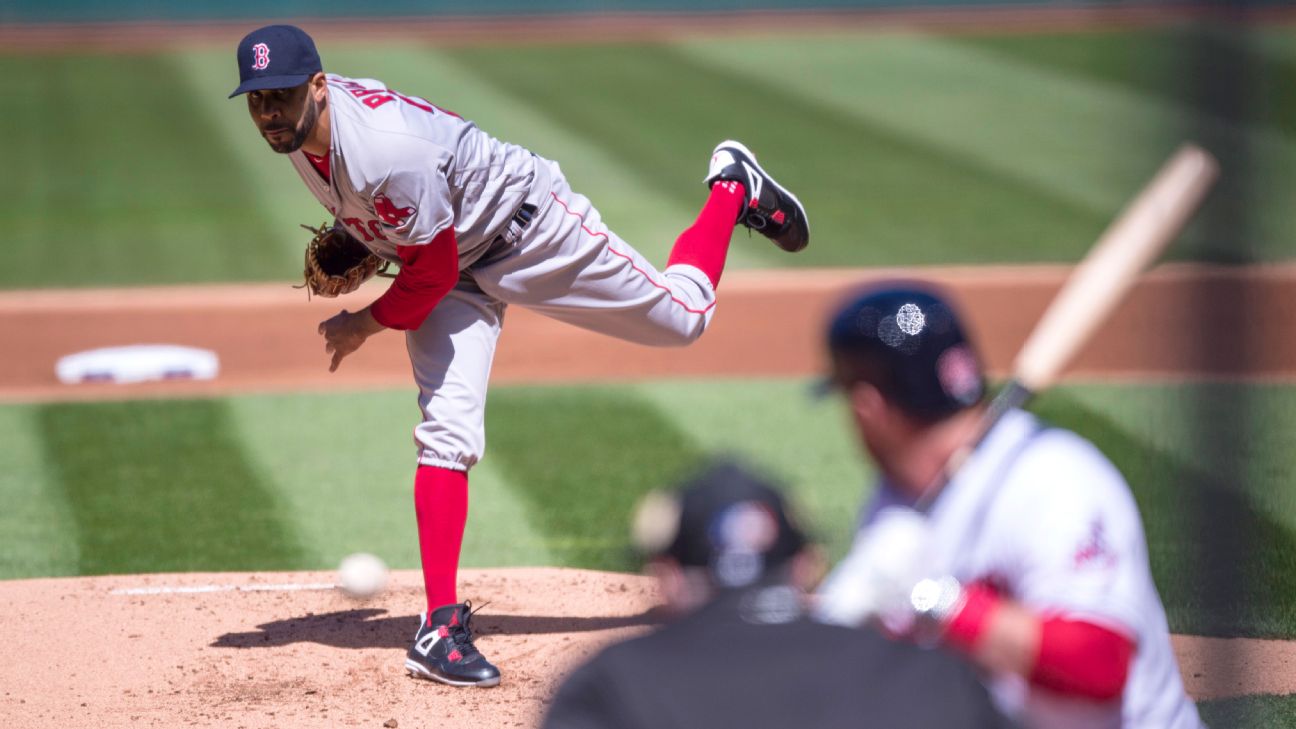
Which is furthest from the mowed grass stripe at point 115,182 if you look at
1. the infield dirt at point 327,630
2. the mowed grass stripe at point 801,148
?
the mowed grass stripe at point 801,148

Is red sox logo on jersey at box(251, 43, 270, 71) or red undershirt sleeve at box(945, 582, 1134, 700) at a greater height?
red sox logo on jersey at box(251, 43, 270, 71)

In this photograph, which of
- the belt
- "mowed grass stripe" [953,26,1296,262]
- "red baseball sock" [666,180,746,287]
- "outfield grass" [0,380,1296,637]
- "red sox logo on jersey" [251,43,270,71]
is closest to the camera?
"mowed grass stripe" [953,26,1296,262]

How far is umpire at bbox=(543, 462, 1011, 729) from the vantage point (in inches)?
76.9

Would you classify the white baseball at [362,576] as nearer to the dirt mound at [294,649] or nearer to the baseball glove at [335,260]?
the dirt mound at [294,649]

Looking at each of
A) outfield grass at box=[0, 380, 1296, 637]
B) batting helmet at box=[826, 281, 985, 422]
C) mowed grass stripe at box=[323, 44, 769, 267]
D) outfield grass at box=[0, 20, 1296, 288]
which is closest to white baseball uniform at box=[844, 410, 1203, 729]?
batting helmet at box=[826, 281, 985, 422]

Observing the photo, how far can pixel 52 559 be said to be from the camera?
604 cm

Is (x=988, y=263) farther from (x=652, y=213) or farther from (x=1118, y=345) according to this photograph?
(x=652, y=213)

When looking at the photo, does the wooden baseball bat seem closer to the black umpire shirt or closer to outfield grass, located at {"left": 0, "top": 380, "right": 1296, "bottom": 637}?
the black umpire shirt

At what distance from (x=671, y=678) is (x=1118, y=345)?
7416 millimetres

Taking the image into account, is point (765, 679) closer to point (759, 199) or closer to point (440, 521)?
point (440, 521)

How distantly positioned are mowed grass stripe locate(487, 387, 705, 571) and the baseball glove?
61.3 inches

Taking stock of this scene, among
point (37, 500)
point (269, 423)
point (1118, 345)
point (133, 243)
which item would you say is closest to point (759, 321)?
point (1118, 345)

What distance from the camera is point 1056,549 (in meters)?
2.43

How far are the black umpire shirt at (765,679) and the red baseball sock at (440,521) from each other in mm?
2672
